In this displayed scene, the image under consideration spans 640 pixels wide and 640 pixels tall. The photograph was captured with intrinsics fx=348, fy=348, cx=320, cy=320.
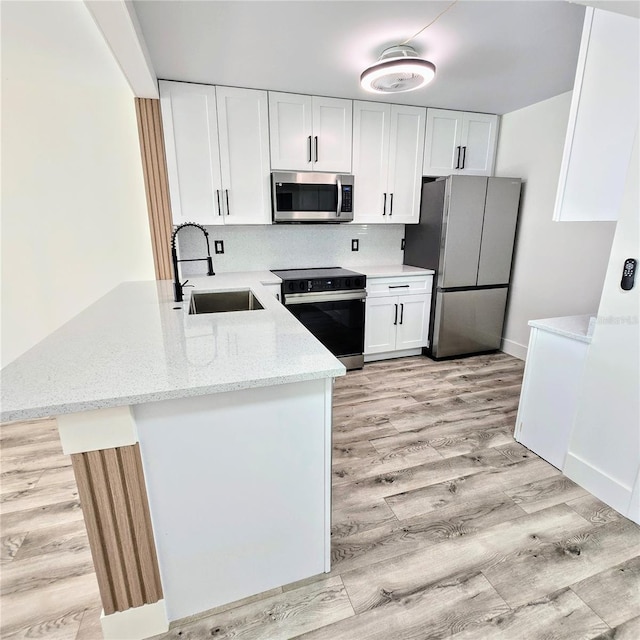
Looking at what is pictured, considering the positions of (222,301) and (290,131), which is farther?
(290,131)

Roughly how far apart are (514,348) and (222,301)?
305 centimetres

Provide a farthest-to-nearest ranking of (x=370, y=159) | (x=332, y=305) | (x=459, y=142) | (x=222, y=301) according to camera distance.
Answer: (x=459, y=142) < (x=370, y=159) < (x=332, y=305) < (x=222, y=301)

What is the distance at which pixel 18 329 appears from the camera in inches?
113

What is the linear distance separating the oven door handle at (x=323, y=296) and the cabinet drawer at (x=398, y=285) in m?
0.16

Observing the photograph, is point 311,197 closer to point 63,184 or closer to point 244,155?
point 244,155

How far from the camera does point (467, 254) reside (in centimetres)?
338

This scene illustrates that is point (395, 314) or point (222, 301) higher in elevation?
point (222, 301)

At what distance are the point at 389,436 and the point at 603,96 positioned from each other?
6.90ft

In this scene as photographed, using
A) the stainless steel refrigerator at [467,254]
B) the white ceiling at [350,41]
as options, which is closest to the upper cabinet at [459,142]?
the stainless steel refrigerator at [467,254]

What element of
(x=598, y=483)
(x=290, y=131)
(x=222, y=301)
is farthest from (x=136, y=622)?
(x=290, y=131)

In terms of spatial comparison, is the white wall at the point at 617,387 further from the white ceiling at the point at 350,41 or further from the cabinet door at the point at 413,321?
the cabinet door at the point at 413,321

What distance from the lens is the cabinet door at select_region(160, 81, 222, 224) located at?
2.75 meters

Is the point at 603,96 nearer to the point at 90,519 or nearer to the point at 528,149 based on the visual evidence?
the point at 528,149

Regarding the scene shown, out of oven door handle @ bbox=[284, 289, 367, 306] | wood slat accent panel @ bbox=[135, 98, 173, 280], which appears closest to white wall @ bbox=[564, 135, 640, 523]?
oven door handle @ bbox=[284, 289, 367, 306]
